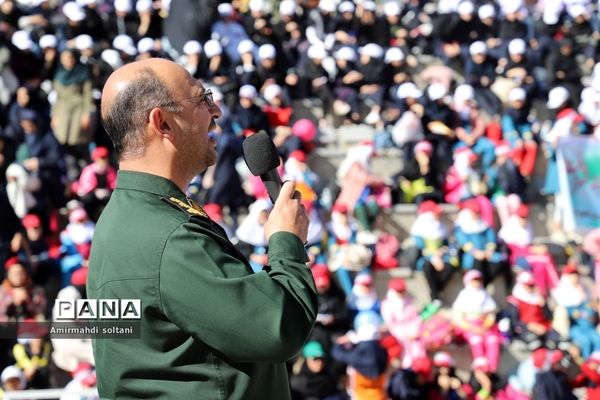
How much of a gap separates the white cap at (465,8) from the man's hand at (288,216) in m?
11.2

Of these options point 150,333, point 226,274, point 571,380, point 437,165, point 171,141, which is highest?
point 171,141

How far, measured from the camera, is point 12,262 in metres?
8.70

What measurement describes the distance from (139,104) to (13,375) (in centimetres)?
584

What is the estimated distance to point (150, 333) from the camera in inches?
74.4

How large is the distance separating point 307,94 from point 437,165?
6.05 feet

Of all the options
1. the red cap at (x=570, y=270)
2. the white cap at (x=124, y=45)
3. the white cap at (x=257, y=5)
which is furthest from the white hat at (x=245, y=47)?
the red cap at (x=570, y=270)

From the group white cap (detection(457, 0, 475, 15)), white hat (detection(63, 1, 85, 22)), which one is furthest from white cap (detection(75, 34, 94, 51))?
white cap (detection(457, 0, 475, 15))

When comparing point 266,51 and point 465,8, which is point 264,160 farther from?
point 465,8

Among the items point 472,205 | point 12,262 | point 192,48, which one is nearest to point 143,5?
point 192,48

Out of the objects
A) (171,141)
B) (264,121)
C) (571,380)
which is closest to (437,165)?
(264,121)

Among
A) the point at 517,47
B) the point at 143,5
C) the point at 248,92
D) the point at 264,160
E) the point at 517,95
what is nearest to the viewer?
the point at 264,160

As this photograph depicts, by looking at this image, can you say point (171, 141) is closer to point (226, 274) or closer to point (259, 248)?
point (226, 274)

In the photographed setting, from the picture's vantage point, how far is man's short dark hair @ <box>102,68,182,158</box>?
6.58 feet

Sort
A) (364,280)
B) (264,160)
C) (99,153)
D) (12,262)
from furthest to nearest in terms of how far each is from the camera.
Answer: (99,153) < (364,280) < (12,262) < (264,160)
